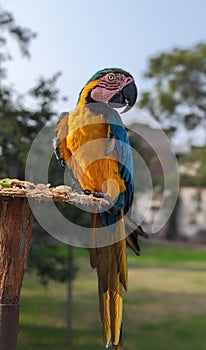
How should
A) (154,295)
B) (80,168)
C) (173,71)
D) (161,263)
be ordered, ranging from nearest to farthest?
(80,168)
(154,295)
(161,263)
(173,71)

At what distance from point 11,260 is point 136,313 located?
22.4 feet

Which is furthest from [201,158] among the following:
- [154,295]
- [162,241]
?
[154,295]

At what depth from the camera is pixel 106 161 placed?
206cm

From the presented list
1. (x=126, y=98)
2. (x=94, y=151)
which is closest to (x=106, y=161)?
(x=94, y=151)

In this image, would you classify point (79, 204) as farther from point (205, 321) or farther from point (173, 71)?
point (173, 71)

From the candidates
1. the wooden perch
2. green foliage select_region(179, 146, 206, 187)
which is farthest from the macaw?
green foliage select_region(179, 146, 206, 187)

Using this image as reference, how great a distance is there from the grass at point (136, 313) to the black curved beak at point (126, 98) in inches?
177

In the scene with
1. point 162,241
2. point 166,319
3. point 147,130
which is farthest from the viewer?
point 162,241

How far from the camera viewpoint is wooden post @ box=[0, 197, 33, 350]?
1662 millimetres

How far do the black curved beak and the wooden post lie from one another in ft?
1.76

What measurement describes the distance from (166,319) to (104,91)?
6.39m

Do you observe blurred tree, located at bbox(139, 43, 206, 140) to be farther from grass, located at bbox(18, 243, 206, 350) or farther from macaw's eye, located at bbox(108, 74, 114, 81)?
macaw's eye, located at bbox(108, 74, 114, 81)

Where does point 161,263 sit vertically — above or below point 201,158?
below

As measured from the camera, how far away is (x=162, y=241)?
19688mm
